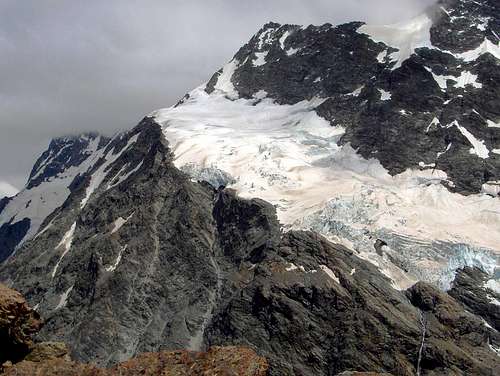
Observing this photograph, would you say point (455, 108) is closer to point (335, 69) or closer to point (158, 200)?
point (335, 69)

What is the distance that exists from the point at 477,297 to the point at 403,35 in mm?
98682

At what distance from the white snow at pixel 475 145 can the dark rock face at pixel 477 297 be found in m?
45.3

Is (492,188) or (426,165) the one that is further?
(426,165)

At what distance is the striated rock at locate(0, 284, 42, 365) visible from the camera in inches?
652

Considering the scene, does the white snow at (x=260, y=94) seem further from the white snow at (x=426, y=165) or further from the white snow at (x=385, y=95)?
the white snow at (x=426, y=165)

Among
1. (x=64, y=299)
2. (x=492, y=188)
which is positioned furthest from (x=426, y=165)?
(x=64, y=299)

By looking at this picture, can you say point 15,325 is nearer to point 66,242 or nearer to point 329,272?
point 329,272

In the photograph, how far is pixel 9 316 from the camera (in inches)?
653

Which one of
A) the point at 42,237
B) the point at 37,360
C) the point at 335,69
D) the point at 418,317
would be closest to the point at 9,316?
the point at 37,360

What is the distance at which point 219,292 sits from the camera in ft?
374

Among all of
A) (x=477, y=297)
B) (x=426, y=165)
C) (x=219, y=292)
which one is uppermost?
(x=219, y=292)

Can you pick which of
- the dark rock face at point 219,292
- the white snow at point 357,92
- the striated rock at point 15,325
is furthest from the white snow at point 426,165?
the striated rock at point 15,325

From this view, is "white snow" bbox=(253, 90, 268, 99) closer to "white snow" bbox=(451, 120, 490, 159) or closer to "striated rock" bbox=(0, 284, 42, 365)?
"white snow" bbox=(451, 120, 490, 159)

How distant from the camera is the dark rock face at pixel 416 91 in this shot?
474 ft
